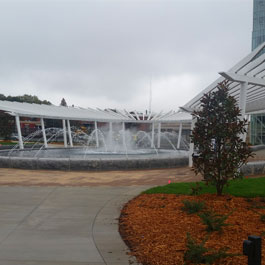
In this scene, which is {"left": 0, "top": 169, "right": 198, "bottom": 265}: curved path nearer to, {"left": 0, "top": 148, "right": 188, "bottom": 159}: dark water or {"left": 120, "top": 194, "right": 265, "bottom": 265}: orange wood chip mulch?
{"left": 120, "top": 194, "right": 265, "bottom": 265}: orange wood chip mulch

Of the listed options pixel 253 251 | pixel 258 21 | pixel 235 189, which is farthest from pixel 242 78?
pixel 258 21

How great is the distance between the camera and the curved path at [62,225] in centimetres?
408

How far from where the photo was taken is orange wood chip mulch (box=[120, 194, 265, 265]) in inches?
161

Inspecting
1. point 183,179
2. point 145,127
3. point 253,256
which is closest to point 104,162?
point 183,179

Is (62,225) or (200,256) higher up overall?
(200,256)

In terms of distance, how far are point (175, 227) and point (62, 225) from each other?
2.04 metres

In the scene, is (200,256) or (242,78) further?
(242,78)

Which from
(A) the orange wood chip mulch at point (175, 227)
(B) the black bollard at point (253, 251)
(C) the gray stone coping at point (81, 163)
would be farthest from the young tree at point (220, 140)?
(C) the gray stone coping at point (81, 163)

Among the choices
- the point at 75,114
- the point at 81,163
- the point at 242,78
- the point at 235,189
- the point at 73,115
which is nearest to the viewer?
the point at 235,189

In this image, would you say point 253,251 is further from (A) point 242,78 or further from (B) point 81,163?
(B) point 81,163

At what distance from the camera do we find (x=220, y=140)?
7000 millimetres

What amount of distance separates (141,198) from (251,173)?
20.2ft

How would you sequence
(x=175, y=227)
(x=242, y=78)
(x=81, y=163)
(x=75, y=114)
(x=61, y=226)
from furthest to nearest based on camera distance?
1. (x=75, y=114)
2. (x=81, y=163)
3. (x=242, y=78)
4. (x=61, y=226)
5. (x=175, y=227)

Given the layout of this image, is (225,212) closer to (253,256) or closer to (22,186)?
(253,256)
